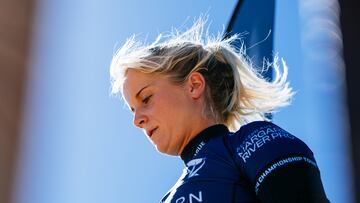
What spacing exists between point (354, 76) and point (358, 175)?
283 millimetres

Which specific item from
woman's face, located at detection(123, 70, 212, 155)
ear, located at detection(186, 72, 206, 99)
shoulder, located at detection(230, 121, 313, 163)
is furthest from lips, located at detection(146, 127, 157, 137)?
shoulder, located at detection(230, 121, 313, 163)

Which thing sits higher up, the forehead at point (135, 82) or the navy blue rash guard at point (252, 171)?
the forehead at point (135, 82)

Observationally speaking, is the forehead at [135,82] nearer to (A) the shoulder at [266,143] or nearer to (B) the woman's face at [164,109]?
(B) the woman's face at [164,109]

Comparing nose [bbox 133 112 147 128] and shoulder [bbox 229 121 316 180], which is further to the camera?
nose [bbox 133 112 147 128]

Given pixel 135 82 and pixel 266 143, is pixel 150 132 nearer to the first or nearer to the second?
pixel 135 82

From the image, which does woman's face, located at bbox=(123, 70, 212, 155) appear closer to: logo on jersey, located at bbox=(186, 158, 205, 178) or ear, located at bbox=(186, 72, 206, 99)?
ear, located at bbox=(186, 72, 206, 99)

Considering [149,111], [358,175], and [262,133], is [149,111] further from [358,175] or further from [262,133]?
[358,175]

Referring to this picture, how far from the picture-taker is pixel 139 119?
160cm

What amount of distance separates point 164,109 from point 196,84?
0.13 m

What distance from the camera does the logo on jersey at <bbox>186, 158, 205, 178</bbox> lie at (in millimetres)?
1431

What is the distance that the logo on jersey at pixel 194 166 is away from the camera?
1.43 meters

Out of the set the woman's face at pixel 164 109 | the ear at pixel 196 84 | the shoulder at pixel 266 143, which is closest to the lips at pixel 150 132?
the woman's face at pixel 164 109

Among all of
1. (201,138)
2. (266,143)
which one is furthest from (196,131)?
(266,143)

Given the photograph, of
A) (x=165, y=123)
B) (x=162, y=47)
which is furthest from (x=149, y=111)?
(x=162, y=47)
